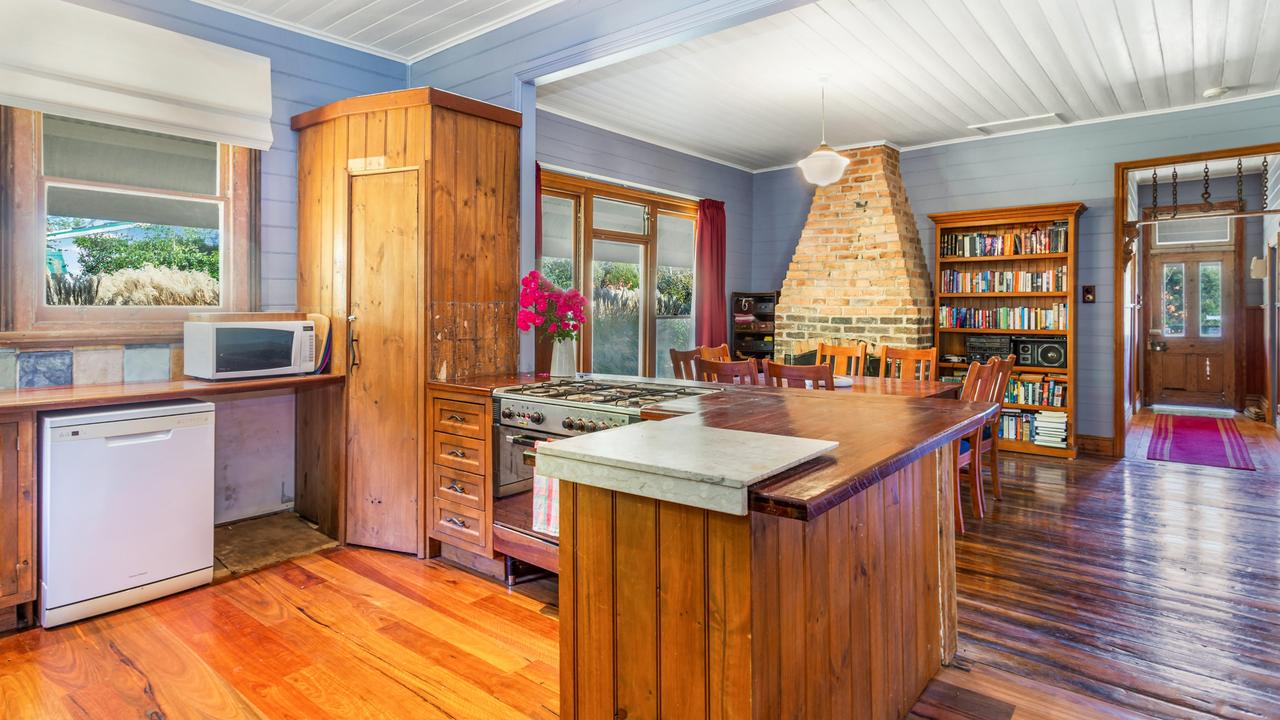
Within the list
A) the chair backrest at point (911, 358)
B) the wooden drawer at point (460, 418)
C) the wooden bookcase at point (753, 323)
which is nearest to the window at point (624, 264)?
the wooden bookcase at point (753, 323)

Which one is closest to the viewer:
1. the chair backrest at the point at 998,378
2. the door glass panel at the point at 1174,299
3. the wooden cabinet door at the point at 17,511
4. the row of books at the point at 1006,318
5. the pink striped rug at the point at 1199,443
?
the wooden cabinet door at the point at 17,511

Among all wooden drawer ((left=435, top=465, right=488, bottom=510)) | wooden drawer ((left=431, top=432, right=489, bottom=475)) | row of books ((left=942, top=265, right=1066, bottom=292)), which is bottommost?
wooden drawer ((left=435, top=465, right=488, bottom=510))

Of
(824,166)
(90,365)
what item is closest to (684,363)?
(824,166)

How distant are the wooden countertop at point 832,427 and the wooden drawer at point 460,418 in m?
1.01

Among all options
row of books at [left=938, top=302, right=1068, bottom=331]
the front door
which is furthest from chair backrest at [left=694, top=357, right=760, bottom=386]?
the front door

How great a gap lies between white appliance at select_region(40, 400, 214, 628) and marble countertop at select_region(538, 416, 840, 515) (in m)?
2.22

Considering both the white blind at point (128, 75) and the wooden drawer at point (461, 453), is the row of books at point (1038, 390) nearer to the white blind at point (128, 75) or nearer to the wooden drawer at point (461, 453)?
the wooden drawer at point (461, 453)

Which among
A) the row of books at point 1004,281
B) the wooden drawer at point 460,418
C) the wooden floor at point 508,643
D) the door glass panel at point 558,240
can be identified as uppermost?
the door glass panel at point 558,240

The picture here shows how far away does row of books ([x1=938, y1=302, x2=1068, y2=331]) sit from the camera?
5.85 meters

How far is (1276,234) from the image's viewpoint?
6453 millimetres

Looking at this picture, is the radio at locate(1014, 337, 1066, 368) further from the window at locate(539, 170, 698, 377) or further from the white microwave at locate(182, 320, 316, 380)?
the white microwave at locate(182, 320, 316, 380)

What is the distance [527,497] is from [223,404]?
180 centimetres

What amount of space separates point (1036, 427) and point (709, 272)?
10.4 feet

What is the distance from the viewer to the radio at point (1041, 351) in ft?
19.1
